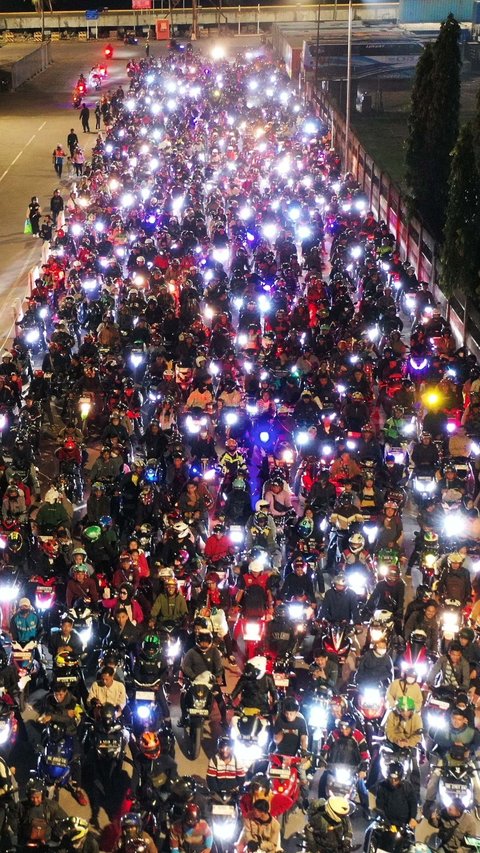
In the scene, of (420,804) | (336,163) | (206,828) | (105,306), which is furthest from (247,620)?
(336,163)

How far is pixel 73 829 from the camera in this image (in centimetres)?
1046

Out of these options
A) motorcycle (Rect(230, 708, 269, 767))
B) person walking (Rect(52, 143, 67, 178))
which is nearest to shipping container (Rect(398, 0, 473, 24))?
person walking (Rect(52, 143, 67, 178))

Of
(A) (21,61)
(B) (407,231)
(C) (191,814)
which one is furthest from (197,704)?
(A) (21,61)

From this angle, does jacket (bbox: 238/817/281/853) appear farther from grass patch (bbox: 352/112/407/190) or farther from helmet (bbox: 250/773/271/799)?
grass patch (bbox: 352/112/407/190)

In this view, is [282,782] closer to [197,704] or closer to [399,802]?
[399,802]

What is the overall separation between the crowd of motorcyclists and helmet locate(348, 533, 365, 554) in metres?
0.16

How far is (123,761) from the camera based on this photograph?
12805 mm

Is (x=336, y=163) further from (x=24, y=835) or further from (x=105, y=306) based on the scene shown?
(x=24, y=835)

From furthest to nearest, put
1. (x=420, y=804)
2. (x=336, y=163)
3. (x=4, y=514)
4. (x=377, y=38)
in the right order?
(x=377, y=38) → (x=336, y=163) → (x=4, y=514) → (x=420, y=804)

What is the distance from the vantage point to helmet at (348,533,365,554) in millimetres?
14906

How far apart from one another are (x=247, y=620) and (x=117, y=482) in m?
3.56

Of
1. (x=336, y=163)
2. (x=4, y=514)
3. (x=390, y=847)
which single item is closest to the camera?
(x=390, y=847)

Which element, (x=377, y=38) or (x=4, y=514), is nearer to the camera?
(x=4, y=514)

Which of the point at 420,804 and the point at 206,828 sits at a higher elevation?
the point at 206,828
